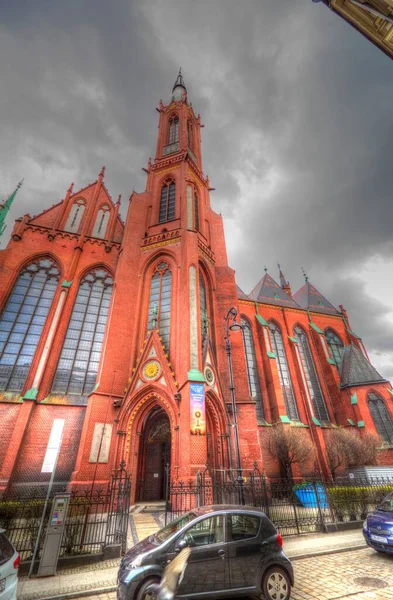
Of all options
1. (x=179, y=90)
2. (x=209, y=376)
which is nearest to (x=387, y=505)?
(x=209, y=376)

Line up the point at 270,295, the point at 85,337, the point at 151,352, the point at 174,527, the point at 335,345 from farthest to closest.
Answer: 1. the point at 270,295
2. the point at 335,345
3. the point at 85,337
4. the point at 151,352
5. the point at 174,527

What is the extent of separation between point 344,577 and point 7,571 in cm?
587

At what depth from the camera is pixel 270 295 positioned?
31141 mm

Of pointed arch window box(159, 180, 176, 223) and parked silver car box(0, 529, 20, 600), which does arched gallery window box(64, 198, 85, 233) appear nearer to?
pointed arch window box(159, 180, 176, 223)

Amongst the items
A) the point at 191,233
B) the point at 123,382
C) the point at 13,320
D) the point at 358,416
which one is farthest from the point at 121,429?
the point at 358,416

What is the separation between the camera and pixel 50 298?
18.2m

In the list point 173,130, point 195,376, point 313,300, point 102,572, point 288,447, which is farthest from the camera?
point 313,300

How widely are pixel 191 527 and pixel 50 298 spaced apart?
17.4m

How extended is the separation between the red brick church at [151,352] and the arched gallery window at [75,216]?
0.40 ft

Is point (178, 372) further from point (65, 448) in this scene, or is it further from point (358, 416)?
point (358, 416)

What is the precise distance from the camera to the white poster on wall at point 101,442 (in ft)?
41.2

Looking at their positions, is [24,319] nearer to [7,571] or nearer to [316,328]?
[7,571]

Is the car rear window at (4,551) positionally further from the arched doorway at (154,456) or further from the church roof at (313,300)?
the church roof at (313,300)

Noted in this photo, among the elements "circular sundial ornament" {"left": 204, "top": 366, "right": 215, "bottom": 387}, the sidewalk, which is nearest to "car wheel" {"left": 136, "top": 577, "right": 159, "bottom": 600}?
the sidewalk
